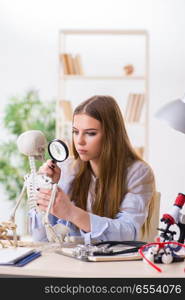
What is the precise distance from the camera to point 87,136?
2.21 metres

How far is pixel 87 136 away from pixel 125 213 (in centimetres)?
32

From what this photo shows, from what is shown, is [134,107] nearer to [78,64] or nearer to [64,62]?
[78,64]

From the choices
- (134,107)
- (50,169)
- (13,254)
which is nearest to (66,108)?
(134,107)

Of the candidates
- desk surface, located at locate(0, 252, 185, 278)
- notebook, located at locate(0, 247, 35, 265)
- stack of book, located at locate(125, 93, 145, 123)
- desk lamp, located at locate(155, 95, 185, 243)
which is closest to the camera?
desk surface, located at locate(0, 252, 185, 278)

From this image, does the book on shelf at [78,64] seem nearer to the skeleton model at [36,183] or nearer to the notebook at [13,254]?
the skeleton model at [36,183]

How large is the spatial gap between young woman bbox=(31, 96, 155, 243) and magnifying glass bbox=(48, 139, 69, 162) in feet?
0.55

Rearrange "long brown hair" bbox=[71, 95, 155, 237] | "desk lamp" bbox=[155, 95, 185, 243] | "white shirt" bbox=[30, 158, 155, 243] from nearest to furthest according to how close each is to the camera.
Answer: "desk lamp" bbox=[155, 95, 185, 243]
"white shirt" bbox=[30, 158, 155, 243]
"long brown hair" bbox=[71, 95, 155, 237]

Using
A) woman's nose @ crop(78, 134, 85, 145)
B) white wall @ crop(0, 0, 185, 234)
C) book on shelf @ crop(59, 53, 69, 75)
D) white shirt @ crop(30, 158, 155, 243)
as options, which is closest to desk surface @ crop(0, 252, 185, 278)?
white shirt @ crop(30, 158, 155, 243)

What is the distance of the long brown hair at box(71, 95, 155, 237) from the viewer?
2.27 m

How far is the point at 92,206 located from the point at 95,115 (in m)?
0.37

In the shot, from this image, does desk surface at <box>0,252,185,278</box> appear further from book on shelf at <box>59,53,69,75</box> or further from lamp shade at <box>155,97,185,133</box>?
book on shelf at <box>59,53,69,75</box>

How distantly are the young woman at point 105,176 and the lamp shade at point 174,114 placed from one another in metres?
0.45

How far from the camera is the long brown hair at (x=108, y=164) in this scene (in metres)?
2.27

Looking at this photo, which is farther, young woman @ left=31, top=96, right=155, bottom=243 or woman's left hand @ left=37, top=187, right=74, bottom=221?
young woman @ left=31, top=96, right=155, bottom=243
